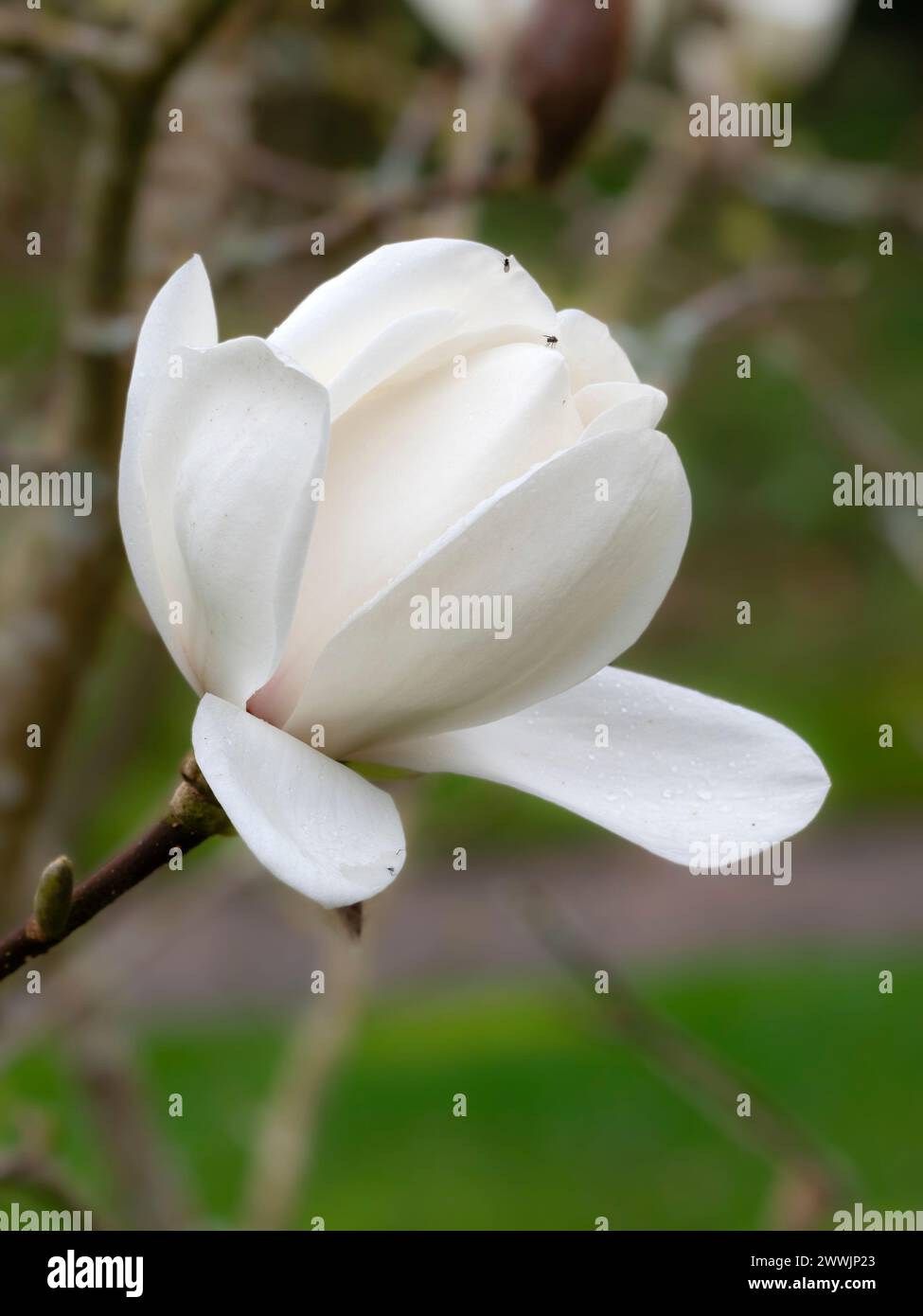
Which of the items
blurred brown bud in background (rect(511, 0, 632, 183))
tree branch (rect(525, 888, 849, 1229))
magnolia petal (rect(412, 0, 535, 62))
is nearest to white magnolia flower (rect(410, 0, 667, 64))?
magnolia petal (rect(412, 0, 535, 62))

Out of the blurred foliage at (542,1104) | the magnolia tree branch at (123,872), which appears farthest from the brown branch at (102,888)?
the blurred foliage at (542,1104)

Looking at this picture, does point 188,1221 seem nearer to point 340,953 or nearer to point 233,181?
point 340,953

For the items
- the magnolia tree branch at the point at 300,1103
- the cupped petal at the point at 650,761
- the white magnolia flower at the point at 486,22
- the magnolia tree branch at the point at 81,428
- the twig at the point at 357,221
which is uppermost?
the white magnolia flower at the point at 486,22

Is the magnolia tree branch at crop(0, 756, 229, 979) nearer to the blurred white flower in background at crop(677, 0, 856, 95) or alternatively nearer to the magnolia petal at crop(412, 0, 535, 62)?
the magnolia petal at crop(412, 0, 535, 62)

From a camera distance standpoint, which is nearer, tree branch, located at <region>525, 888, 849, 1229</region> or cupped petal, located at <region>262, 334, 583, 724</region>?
cupped petal, located at <region>262, 334, 583, 724</region>

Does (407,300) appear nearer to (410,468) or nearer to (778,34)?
(410,468)

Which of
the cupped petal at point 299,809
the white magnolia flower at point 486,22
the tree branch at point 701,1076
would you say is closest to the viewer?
the cupped petal at point 299,809

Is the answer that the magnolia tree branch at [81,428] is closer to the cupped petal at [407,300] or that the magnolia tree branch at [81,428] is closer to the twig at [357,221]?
the twig at [357,221]

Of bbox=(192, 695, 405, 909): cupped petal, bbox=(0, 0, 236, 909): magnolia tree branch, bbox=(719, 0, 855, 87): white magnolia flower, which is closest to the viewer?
bbox=(192, 695, 405, 909): cupped petal
